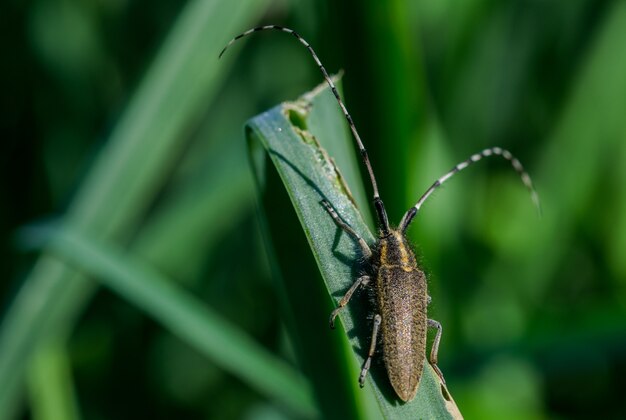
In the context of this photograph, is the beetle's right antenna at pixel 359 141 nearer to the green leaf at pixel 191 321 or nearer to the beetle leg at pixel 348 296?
the beetle leg at pixel 348 296

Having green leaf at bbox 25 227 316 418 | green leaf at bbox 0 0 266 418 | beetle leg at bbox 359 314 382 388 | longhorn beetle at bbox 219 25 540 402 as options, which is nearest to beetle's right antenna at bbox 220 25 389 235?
longhorn beetle at bbox 219 25 540 402

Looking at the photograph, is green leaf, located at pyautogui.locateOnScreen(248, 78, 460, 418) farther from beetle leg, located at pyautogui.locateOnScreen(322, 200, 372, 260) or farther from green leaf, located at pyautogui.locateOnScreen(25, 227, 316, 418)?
green leaf, located at pyautogui.locateOnScreen(25, 227, 316, 418)

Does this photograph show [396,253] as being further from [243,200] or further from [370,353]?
[243,200]

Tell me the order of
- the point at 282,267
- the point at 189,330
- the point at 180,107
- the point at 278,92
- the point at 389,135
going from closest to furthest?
the point at 282,267 < the point at 389,135 < the point at 189,330 < the point at 180,107 < the point at 278,92

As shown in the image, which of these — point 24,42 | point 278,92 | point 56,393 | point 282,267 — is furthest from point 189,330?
point 24,42

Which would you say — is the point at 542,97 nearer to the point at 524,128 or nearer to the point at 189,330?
the point at 524,128

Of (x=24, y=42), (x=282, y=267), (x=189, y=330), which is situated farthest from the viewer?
(x=24, y=42)

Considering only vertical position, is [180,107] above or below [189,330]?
above

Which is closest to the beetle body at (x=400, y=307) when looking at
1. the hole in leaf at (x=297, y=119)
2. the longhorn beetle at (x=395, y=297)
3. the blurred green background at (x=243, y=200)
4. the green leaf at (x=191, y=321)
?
the longhorn beetle at (x=395, y=297)

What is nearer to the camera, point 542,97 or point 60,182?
point 542,97

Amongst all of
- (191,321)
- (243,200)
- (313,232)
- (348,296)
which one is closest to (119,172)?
(191,321)
